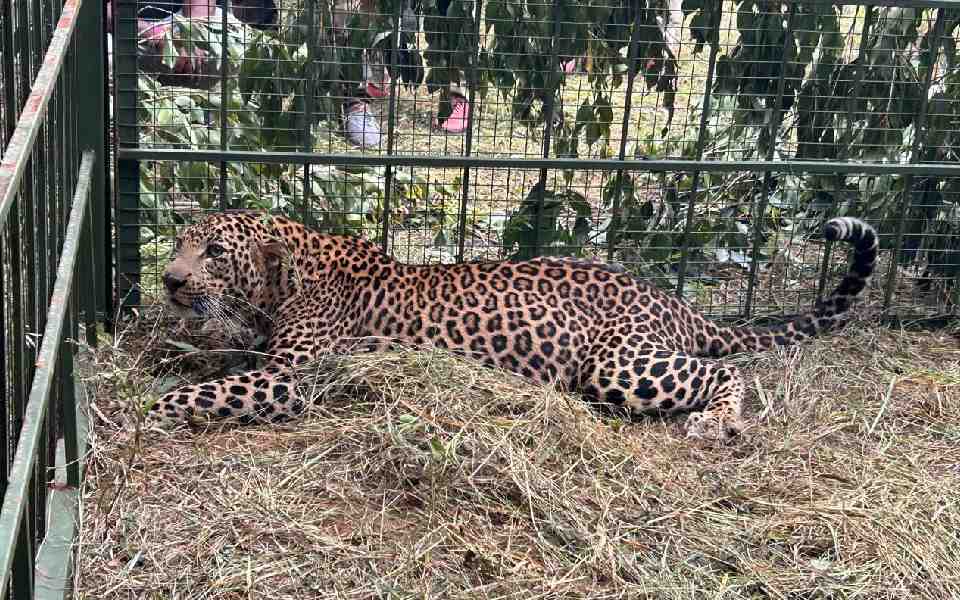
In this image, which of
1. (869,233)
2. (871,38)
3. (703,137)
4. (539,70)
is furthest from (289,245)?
(871,38)

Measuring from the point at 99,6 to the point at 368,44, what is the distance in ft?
4.66

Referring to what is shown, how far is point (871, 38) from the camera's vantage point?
7.50 m

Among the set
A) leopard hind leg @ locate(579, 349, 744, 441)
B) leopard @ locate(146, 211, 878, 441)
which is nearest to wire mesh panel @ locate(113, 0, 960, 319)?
leopard @ locate(146, 211, 878, 441)

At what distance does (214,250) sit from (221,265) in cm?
8

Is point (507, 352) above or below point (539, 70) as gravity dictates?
below

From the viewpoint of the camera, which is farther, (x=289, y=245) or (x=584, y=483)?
(x=289, y=245)

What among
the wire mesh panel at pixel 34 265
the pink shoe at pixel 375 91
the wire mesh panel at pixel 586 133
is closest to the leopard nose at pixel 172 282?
the wire mesh panel at pixel 34 265

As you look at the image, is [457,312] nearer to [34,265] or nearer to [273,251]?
[273,251]

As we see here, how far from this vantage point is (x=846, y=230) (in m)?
6.42

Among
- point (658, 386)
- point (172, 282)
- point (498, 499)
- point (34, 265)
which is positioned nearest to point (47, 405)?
point (34, 265)

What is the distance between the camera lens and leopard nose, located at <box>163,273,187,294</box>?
607 cm

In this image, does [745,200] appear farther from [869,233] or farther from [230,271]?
[230,271]

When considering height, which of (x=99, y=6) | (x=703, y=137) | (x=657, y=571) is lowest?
(x=657, y=571)

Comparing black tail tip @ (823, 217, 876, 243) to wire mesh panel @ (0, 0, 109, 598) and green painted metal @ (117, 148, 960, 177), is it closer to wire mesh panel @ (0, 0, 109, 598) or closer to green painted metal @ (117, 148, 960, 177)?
green painted metal @ (117, 148, 960, 177)
